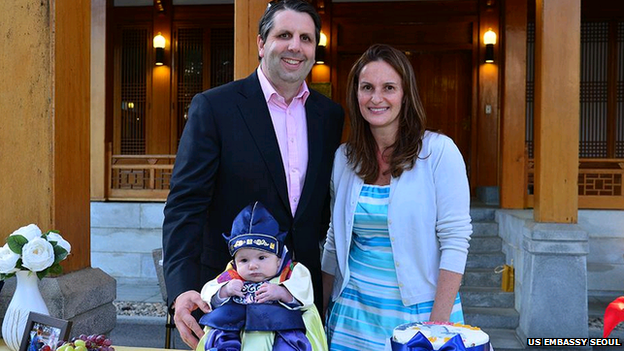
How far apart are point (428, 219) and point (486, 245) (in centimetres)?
561

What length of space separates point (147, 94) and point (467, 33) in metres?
5.49

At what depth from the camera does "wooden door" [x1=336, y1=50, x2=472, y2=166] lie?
977 centimetres

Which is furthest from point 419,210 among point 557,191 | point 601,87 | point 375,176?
point 601,87

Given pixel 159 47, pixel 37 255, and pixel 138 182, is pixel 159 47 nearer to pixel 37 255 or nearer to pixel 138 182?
pixel 138 182

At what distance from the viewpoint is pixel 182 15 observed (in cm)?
1005

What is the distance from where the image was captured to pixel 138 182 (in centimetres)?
852

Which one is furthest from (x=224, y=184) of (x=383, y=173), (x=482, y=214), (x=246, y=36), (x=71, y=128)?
(x=482, y=214)

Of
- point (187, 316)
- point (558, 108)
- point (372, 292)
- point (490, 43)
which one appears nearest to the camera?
point (187, 316)

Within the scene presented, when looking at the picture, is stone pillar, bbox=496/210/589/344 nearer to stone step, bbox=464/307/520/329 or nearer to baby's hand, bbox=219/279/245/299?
stone step, bbox=464/307/520/329

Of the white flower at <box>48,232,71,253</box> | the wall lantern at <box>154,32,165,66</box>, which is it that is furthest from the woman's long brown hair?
the wall lantern at <box>154,32,165,66</box>

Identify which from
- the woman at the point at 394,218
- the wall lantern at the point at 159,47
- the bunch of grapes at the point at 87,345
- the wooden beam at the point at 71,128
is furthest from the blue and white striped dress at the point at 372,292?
the wall lantern at the point at 159,47

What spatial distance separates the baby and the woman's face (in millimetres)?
652

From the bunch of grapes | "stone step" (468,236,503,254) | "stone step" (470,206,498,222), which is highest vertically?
the bunch of grapes

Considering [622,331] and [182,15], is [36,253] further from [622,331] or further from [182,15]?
[182,15]
